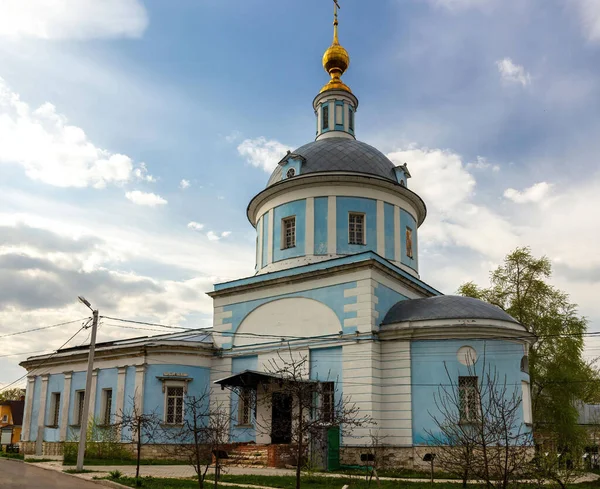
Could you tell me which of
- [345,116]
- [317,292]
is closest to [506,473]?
[317,292]

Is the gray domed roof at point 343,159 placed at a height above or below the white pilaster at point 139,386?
above

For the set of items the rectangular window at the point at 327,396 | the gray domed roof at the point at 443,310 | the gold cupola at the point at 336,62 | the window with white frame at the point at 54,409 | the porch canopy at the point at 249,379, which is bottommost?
the window with white frame at the point at 54,409

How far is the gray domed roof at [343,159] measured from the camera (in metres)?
23.8

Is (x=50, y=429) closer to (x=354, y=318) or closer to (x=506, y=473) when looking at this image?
(x=354, y=318)

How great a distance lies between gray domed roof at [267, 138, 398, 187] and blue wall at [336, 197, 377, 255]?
1291 mm

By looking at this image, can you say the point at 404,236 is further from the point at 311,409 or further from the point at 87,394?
the point at 87,394

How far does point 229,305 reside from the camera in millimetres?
23047

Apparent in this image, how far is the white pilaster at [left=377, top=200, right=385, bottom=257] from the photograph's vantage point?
22.6 meters

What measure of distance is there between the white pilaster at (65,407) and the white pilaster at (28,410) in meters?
2.66

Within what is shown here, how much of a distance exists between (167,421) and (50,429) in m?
6.98

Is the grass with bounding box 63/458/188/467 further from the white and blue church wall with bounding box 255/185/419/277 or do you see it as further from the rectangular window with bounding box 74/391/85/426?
the white and blue church wall with bounding box 255/185/419/277

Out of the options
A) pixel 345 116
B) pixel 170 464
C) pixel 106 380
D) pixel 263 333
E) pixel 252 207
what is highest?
pixel 345 116

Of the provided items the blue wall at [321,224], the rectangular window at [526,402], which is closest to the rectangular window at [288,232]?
the blue wall at [321,224]

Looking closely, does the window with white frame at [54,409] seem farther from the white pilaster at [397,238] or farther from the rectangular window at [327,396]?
the white pilaster at [397,238]
